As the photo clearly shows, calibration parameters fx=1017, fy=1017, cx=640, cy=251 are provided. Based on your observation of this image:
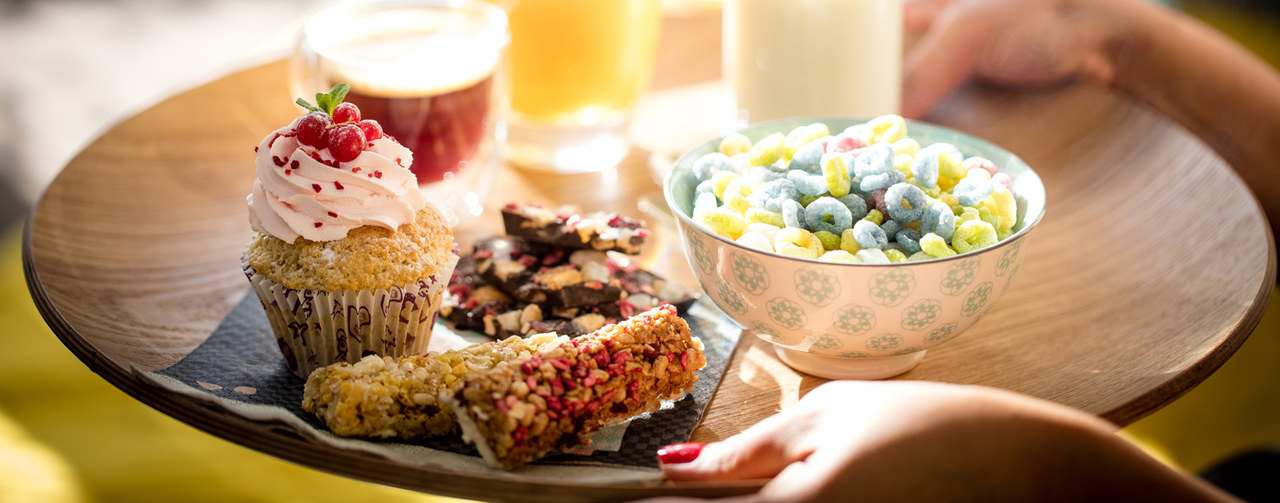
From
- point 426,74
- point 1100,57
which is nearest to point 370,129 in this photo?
point 426,74

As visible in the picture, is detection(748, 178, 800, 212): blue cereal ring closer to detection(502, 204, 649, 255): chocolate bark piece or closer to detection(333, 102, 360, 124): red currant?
detection(502, 204, 649, 255): chocolate bark piece

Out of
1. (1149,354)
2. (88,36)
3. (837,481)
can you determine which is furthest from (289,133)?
(88,36)

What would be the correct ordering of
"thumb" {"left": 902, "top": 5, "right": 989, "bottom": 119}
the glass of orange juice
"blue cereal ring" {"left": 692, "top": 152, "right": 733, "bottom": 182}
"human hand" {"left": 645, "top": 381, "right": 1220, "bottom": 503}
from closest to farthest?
"human hand" {"left": 645, "top": 381, "right": 1220, "bottom": 503} < "blue cereal ring" {"left": 692, "top": 152, "right": 733, "bottom": 182} < the glass of orange juice < "thumb" {"left": 902, "top": 5, "right": 989, "bottom": 119}

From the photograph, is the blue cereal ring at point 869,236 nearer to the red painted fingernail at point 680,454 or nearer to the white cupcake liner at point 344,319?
the red painted fingernail at point 680,454

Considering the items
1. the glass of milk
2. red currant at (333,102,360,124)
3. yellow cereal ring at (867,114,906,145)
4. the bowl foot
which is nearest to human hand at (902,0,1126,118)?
the glass of milk

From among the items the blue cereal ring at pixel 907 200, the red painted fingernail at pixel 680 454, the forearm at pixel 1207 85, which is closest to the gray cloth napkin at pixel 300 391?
the red painted fingernail at pixel 680 454

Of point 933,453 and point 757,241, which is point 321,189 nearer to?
point 757,241
